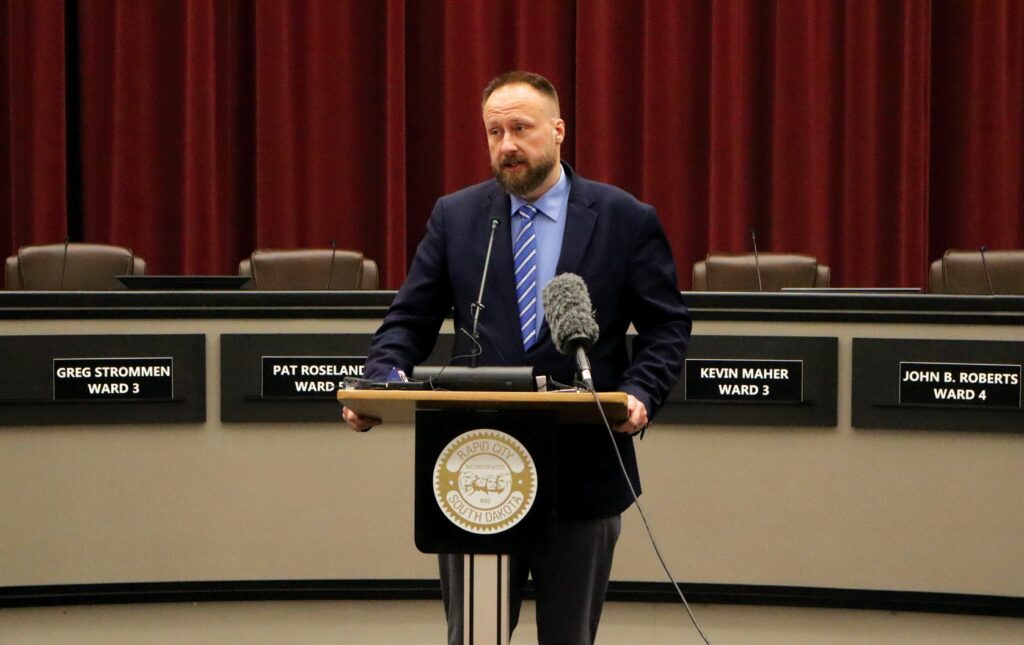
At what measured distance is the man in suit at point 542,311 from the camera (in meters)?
2.10

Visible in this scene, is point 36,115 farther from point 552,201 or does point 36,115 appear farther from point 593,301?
point 593,301

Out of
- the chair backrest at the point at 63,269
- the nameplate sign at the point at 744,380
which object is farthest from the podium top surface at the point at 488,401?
the chair backrest at the point at 63,269

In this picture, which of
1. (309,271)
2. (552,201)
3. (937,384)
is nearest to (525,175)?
(552,201)

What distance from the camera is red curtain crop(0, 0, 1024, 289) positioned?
594cm

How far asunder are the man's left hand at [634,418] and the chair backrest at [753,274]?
8.38 ft

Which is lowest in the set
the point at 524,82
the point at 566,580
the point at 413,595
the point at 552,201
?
the point at 413,595

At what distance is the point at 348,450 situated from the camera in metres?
3.48

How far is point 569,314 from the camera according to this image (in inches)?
71.7

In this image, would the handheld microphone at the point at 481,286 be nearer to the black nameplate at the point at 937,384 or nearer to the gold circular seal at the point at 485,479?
the gold circular seal at the point at 485,479

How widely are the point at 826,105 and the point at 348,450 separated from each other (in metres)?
3.68

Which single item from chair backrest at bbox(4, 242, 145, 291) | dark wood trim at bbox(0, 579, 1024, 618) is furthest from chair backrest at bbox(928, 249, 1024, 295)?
chair backrest at bbox(4, 242, 145, 291)

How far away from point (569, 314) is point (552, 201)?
0.45 meters

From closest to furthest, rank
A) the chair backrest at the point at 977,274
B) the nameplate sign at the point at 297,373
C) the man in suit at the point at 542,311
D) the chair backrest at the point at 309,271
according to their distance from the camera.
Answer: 1. the man in suit at the point at 542,311
2. the nameplate sign at the point at 297,373
3. the chair backrest at the point at 977,274
4. the chair backrest at the point at 309,271

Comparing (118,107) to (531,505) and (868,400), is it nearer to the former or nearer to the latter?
(868,400)
